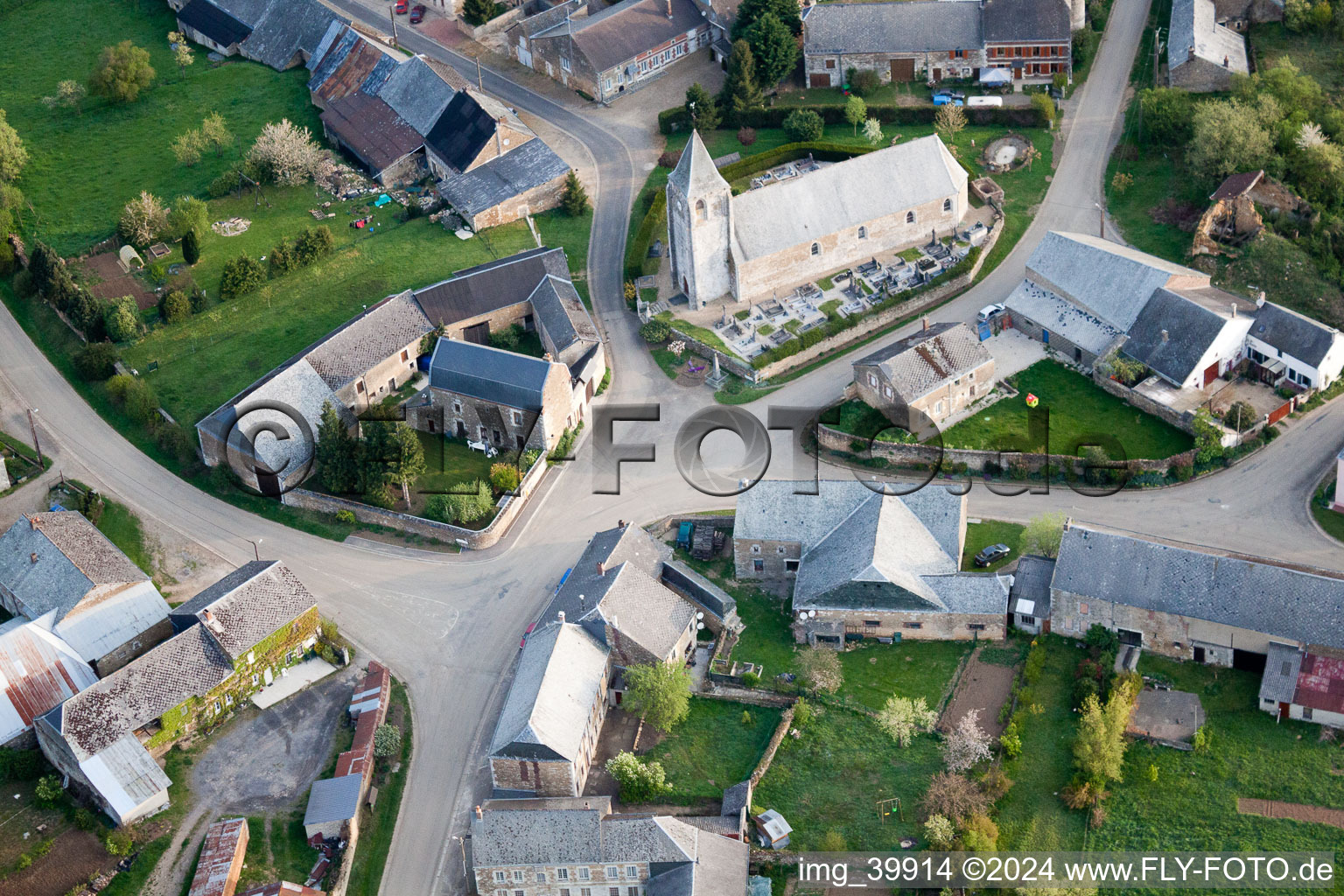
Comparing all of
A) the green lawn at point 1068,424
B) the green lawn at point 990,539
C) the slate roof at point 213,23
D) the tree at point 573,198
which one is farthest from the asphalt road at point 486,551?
the slate roof at point 213,23

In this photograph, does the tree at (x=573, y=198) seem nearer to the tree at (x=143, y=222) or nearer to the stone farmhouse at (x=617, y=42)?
the stone farmhouse at (x=617, y=42)

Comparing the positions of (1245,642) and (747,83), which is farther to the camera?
(747,83)

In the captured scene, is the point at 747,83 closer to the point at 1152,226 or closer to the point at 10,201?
the point at 1152,226

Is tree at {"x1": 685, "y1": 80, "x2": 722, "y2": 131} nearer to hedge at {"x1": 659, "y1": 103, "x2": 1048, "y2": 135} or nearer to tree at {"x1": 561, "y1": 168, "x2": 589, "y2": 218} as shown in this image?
hedge at {"x1": 659, "y1": 103, "x2": 1048, "y2": 135}

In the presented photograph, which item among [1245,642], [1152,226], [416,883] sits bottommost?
[416,883]

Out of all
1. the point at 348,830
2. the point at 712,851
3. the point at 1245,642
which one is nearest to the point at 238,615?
the point at 348,830

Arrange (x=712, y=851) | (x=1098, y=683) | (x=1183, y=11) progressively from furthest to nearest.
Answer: (x=1183, y=11)
(x=1098, y=683)
(x=712, y=851)
